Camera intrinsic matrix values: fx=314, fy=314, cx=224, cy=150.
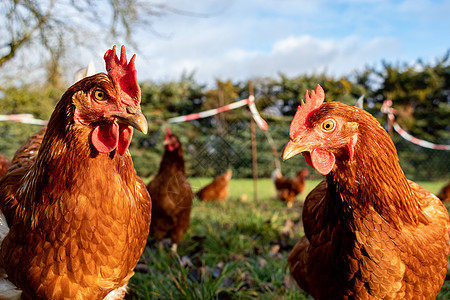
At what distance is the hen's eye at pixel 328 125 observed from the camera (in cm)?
140

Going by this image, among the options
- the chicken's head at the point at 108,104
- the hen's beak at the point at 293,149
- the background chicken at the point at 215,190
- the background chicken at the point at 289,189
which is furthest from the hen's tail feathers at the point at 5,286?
the background chicken at the point at 289,189

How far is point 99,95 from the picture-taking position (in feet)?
4.49

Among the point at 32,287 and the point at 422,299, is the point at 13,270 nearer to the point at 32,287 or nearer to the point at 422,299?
the point at 32,287

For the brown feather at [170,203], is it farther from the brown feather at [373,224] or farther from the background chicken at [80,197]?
the brown feather at [373,224]

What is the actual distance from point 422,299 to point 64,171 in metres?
1.79

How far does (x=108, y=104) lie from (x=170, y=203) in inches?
91.8

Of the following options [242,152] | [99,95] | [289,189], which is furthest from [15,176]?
[242,152]

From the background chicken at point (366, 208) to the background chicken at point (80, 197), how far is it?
0.78 m

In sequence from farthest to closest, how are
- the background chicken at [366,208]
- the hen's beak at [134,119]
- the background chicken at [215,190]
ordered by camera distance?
the background chicken at [215,190], the background chicken at [366,208], the hen's beak at [134,119]

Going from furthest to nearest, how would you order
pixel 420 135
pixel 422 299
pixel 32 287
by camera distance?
pixel 420 135 < pixel 422 299 < pixel 32 287

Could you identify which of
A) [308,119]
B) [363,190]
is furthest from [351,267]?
[308,119]

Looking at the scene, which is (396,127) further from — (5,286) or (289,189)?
(5,286)

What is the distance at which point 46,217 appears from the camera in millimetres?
1401

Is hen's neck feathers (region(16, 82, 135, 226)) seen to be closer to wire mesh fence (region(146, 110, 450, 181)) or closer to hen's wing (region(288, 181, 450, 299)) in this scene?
hen's wing (region(288, 181, 450, 299))
